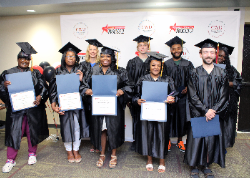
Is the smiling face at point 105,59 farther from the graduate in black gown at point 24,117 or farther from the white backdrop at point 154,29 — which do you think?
the white backdrop at point 154,29

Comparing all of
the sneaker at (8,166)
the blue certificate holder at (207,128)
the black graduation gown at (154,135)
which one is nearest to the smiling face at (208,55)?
the black graduation gown at (154,135)

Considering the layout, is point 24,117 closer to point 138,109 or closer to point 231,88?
point 138,109

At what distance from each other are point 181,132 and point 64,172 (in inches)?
84.7

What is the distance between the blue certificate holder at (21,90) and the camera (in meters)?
2.64

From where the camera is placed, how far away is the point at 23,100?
8.88 ft

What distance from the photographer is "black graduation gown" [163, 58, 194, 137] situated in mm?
3268

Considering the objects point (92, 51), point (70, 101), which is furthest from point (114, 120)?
point (92, 51)

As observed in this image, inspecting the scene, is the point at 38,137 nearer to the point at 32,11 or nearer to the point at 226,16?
the point at 32,11

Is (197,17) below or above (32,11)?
below

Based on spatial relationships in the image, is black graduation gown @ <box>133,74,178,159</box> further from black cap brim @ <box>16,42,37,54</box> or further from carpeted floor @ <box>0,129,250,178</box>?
black cap brim @ <box>16,42,37,54</box>

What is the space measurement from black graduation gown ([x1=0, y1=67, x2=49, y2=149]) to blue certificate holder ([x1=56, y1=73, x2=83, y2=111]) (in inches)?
17.2

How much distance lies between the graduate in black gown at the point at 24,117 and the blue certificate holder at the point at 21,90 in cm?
7

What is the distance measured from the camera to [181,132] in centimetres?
336

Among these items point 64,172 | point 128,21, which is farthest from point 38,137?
point 128,21
